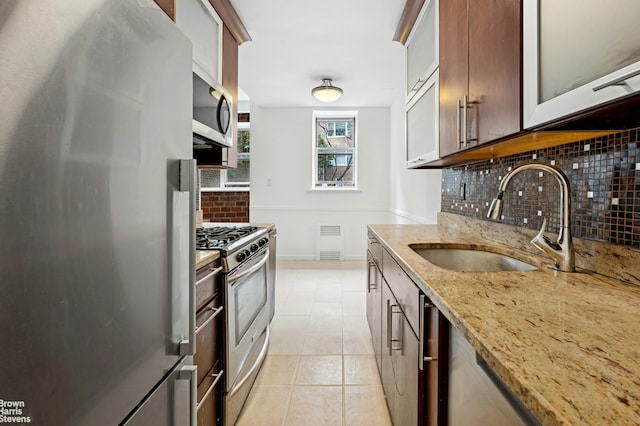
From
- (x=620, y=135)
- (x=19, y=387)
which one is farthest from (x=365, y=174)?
(x=19, y=387)

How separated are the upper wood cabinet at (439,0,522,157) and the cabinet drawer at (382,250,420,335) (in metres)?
0.61

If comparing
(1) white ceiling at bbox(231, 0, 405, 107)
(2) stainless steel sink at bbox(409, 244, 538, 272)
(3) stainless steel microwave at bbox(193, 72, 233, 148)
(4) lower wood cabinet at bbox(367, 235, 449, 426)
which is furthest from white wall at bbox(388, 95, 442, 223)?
(3) stainless steel microwave at bbox(193, 72, 233, 148)

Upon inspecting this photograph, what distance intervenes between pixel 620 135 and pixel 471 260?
793 millimetres

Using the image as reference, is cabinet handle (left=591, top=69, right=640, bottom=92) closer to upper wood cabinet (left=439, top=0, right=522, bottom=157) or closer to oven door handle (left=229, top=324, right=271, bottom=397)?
upper wood cabinet (left=439, top=0, right=522, bottom=157)

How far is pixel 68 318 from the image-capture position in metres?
0.49

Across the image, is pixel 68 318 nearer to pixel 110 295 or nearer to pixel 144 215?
pixel 110 295

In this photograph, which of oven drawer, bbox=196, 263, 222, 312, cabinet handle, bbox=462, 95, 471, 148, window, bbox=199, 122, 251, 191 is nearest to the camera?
oven drawer, bbox=196, 263, 222, 312

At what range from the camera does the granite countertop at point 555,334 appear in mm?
390

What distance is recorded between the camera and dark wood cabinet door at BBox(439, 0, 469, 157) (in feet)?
4.54

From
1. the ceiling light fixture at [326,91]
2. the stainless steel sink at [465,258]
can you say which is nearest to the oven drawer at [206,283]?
the stainless steel sink at [465,258]

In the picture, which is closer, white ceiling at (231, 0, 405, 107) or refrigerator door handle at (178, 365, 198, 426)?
refrigerator door handle at (178, 365, 198, 426)

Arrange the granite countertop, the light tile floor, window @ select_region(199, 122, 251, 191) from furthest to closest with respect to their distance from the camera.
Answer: window @ select_region(199, 122, 251, 191), the light tile floor, the granite countertop

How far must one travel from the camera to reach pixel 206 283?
4.08 ft

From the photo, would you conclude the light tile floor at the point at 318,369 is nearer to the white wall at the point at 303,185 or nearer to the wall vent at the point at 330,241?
the wall vent at the point at 330,241
